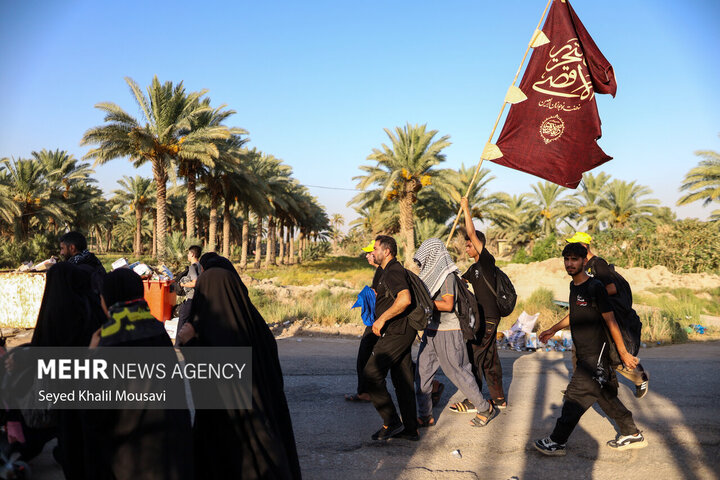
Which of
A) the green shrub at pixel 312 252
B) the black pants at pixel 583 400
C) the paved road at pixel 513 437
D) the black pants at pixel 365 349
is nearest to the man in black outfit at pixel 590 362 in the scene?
the black pants at pixel 583 400

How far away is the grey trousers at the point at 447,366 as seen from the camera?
14.7ft

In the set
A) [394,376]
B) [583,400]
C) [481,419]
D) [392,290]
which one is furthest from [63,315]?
[583,400]

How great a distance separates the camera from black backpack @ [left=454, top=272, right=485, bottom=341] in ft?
15.0

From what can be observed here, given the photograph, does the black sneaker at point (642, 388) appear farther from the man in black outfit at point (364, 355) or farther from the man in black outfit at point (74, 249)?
the man in black outfit at point (74, 249)

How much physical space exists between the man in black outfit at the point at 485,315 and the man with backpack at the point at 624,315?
93 cm

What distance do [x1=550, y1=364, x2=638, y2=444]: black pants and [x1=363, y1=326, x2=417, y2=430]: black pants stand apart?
3.73 ft

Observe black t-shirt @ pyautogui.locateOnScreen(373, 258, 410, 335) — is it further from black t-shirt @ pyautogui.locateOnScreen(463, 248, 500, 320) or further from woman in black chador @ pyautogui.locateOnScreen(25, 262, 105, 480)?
woman in black chador @ pyautogui.locateOnScreen(25, 262, 105, 480)

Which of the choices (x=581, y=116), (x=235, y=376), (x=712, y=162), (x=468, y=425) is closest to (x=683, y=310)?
(x=581, y=116)

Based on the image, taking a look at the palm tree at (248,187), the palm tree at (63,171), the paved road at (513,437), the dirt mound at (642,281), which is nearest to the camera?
the paved road at (513,437)

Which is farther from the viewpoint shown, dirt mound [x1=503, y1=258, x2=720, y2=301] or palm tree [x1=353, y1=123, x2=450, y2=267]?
palm tree [x1=353, y1=123, x2=450, y2=267]

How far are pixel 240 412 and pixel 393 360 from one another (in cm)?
168

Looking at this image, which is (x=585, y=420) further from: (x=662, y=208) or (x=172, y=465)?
(x=662, y=208)

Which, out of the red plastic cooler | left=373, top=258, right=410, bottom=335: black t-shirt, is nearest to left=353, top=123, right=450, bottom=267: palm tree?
the red plastic cooler

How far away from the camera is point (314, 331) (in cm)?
1023
